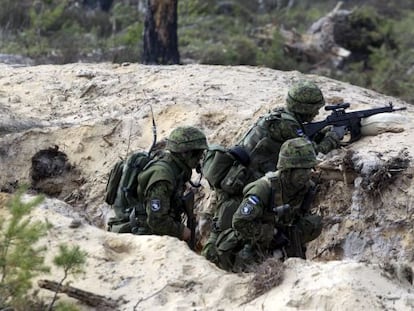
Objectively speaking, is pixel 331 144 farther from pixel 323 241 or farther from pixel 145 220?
pixel 145 220

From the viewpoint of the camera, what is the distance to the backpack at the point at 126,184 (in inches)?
265

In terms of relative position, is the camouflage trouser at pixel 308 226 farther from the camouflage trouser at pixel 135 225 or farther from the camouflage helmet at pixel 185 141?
the camouflage trouser at pixel 135 225

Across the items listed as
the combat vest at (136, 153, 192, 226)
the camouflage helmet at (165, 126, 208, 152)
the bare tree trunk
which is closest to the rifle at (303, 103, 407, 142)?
the camouflage helmet at (165, 126, 208, 152)

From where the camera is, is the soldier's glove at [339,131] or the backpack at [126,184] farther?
the soldier's glove at [339,131]

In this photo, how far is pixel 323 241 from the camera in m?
7.61

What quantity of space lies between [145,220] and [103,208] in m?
2.17

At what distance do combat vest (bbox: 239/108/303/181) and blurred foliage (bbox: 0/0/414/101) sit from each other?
763 centimetres

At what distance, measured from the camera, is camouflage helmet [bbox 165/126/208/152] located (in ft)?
21.5

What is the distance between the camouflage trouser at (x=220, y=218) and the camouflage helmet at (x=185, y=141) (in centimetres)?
55

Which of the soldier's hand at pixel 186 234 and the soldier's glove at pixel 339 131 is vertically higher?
the soldier's glove at pixel 339 131

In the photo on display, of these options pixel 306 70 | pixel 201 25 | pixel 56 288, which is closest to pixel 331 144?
pixel 56 288

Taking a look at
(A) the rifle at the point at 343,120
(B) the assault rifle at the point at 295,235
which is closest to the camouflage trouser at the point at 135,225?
(B) the assault rifle at the point at 295,235

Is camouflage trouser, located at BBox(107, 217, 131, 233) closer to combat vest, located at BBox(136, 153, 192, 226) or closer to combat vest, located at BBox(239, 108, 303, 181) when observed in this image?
combat vest, located at BBox(136, 153, 192, 226)

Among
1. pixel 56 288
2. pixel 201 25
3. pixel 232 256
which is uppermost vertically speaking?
pixel 56 288
